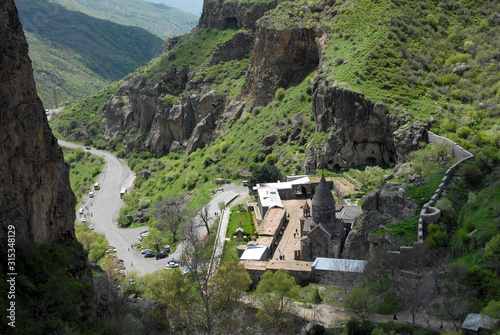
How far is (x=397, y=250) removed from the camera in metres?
30.5

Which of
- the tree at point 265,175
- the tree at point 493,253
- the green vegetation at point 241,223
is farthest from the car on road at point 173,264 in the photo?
the tree at point 493,253

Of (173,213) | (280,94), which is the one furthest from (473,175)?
(280,94)

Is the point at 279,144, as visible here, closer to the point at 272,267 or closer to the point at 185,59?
the point at 272,267

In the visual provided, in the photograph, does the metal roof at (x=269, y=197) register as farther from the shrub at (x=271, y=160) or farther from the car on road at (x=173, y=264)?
the car on road at (x=173, y=264)

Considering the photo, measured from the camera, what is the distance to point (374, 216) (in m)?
33.3

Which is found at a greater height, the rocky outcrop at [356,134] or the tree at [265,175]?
the rocky outcrop at [356,134]

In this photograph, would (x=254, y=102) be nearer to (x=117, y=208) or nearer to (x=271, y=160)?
(x=271, y=160)

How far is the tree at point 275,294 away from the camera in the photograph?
27141 millimetres

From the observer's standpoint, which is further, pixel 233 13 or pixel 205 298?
pixel 233 13

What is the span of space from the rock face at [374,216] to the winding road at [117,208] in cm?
2091

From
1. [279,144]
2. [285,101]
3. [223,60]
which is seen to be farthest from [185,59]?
[279,144]

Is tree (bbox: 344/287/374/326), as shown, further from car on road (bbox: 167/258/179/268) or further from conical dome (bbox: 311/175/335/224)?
car on road (bbox: 167/258/179/268)

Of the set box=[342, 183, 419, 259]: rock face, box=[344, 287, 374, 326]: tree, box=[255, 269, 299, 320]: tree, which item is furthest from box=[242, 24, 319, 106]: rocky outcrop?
box=[344, 287, 374, 326]: tree

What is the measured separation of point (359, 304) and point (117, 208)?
6172 centimetres
